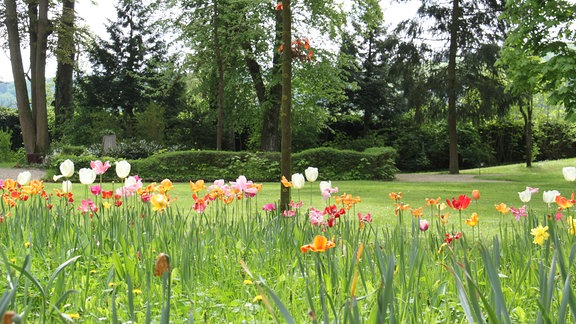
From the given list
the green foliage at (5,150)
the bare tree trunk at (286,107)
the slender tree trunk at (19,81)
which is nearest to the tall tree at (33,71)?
→ the slender tree trunk at (19,81)

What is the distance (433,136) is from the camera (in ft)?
83.9

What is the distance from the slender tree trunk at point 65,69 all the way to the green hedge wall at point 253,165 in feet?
20.8

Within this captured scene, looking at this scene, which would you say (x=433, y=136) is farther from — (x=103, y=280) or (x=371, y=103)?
(x=103, y=280)

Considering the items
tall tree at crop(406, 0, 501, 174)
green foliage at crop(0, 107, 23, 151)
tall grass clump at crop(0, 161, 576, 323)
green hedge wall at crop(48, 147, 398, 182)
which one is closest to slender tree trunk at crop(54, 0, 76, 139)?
green foliage at crop(0, 107, 23, 151)

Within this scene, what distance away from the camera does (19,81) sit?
19250mm

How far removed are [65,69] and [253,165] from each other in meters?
12.6

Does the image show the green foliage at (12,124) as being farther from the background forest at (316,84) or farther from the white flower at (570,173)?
the white flower at (570,173)

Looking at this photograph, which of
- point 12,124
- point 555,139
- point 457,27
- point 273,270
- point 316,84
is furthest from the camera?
point 12,124

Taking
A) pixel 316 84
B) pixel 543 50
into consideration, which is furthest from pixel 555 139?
pixel 543 50

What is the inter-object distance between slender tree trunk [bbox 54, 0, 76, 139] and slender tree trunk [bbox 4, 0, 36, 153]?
1.46 metres

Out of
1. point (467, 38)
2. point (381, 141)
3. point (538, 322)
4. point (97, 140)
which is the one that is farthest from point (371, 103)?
point (538, 322)

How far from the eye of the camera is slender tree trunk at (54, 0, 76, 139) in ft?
62.8

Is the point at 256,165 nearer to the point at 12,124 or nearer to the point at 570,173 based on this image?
the point at 570,173

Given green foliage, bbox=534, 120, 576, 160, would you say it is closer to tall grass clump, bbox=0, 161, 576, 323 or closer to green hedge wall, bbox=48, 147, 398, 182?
green hedge wall, bbox=48, 147, 398, 182
